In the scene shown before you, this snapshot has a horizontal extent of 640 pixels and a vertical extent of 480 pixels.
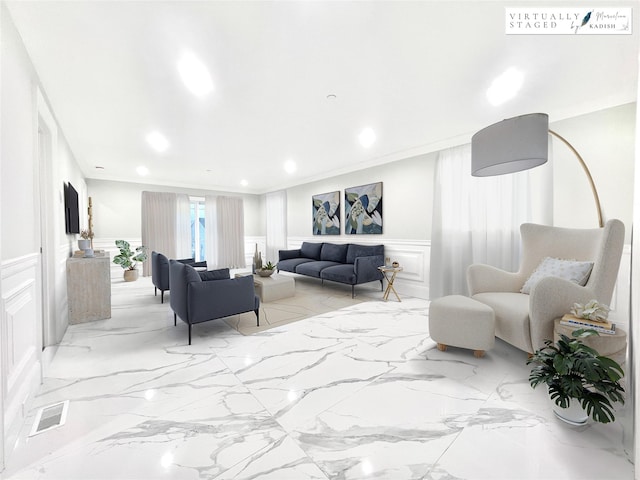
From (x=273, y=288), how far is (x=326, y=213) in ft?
8.23

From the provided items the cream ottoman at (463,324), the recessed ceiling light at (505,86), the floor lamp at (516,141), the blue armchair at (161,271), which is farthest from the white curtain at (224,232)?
the floor lamp at (516,141)

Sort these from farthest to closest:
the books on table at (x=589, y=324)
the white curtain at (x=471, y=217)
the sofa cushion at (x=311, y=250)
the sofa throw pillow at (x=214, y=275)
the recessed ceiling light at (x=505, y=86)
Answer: the sofa cushion at (x=311, y=250) → the white curtain at (x=471, y=217) → the sofa throw pillow at (x=214, y=275) → the recessed ceiling light at (x=505, y=86) → the books on table at (x=589, y=324)

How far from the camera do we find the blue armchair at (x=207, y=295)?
2.56m

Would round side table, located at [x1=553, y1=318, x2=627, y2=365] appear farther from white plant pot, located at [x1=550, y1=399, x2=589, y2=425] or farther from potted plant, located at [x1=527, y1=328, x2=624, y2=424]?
white plant pot, located at [x1=550, y1=399, x2=589, y2=425]

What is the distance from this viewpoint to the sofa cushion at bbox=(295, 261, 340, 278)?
198 inches

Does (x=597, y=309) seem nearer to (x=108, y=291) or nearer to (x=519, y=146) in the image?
(x=519, y=146)

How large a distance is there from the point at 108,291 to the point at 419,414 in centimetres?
360

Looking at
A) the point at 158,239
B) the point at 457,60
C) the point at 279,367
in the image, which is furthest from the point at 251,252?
the point at 457,60

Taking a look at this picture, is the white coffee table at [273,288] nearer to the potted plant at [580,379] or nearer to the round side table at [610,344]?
the potted plant at [580,379]

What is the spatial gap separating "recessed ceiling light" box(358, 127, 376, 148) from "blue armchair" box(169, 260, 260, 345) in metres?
2.39

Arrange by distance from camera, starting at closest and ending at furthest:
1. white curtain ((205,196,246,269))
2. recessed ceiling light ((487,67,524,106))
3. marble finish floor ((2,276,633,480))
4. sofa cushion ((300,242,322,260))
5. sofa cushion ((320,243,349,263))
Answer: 1. marble finish floor ((2,276,633,480))
2. recessed ceiling light ((487,67,524,106))
3. sofa cushion ((320,243,349,263))
4. sofa cushion ((300,242,322,260))
5. white curtain ((205,196,246,269))

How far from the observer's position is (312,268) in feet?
16.9

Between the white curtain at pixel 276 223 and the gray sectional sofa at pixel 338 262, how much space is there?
1.36 meters

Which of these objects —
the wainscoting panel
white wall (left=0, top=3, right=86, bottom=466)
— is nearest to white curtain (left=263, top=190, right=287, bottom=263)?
white wall (left=0, top=3, right=86, bottom=466)
